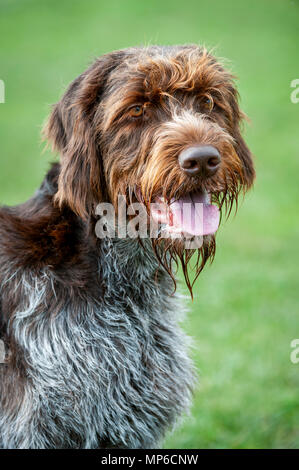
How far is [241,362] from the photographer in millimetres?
6293

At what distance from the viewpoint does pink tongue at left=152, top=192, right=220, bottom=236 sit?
139 inches

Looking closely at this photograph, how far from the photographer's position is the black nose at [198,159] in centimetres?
334

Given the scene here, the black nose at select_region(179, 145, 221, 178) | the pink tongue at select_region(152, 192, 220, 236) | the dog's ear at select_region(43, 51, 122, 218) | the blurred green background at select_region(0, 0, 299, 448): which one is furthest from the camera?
the blurred green background at select_region(0, 0, 299, 448)

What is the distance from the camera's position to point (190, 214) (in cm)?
354

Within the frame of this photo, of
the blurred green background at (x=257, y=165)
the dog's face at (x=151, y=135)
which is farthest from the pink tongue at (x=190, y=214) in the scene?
the blurred green background at (x=257, y=165)

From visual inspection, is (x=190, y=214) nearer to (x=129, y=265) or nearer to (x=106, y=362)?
Answer: (x=129, y=265)

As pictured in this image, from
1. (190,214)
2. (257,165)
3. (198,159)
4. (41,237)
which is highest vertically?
(257,165)

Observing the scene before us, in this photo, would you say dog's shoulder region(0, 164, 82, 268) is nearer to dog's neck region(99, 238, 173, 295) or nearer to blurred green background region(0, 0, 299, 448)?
dog's neck region(99, 238, 173, 295)

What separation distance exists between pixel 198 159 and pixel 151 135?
14.5 inches

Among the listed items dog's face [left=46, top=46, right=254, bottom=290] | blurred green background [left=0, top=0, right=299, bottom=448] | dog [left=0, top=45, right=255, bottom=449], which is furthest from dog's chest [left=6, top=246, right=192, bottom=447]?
blurred green background [left=0, top=0, right=299, bottom=448]

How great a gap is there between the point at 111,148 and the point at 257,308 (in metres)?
4.28

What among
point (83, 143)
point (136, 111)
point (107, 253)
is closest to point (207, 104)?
point (136, 111)

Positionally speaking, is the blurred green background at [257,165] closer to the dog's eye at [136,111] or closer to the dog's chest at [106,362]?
the dog's chest at [106,362]
